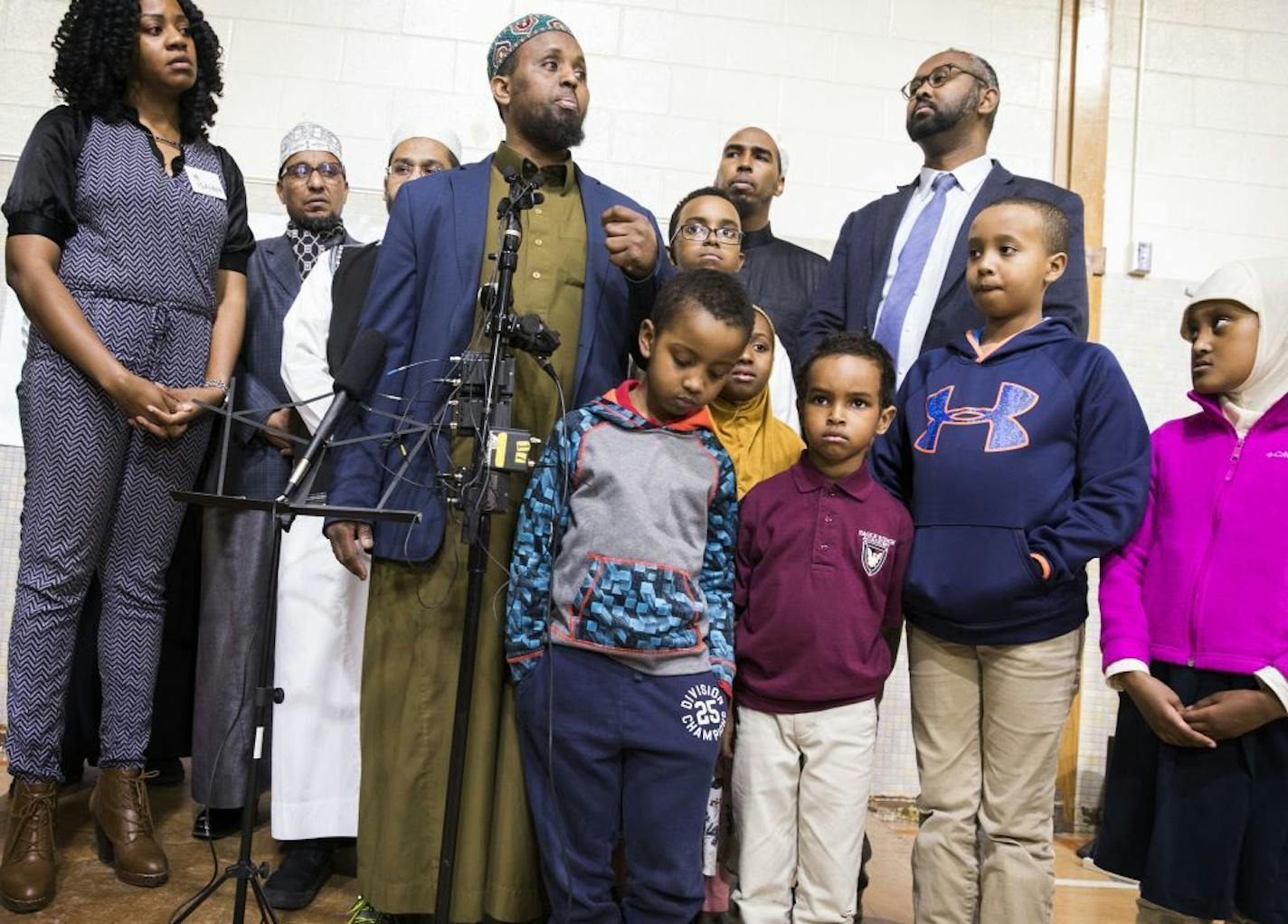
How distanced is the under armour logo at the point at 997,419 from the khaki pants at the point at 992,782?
40 centimetres

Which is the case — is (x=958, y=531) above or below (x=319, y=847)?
above

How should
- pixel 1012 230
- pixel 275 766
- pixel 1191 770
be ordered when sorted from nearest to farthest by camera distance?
pixel 1191 770
pixel 1012 230
pixel 275 766

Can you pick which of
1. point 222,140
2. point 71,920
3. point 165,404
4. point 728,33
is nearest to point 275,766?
point 71,920

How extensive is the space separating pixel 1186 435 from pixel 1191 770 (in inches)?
26.8

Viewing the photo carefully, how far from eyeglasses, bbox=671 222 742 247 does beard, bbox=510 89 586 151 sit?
1.45 feet

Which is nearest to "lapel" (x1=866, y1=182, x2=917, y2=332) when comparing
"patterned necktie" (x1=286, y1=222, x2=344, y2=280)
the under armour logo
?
the under armour logo

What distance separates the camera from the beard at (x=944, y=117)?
2891mm

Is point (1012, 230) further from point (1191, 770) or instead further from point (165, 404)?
point (165, 404)

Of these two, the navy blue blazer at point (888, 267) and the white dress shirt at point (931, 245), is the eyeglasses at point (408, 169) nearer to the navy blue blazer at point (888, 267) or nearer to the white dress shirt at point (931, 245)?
the navy blue blazer at point (888, 267)

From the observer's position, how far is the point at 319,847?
265 centimetres

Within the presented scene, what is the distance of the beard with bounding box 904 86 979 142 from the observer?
2891mm

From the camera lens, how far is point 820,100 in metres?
4.61

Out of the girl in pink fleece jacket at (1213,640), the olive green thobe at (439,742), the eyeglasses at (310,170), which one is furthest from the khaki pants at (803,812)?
the eyeglasses at (310,170)

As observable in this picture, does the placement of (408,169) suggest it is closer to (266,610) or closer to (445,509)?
(445,509)
